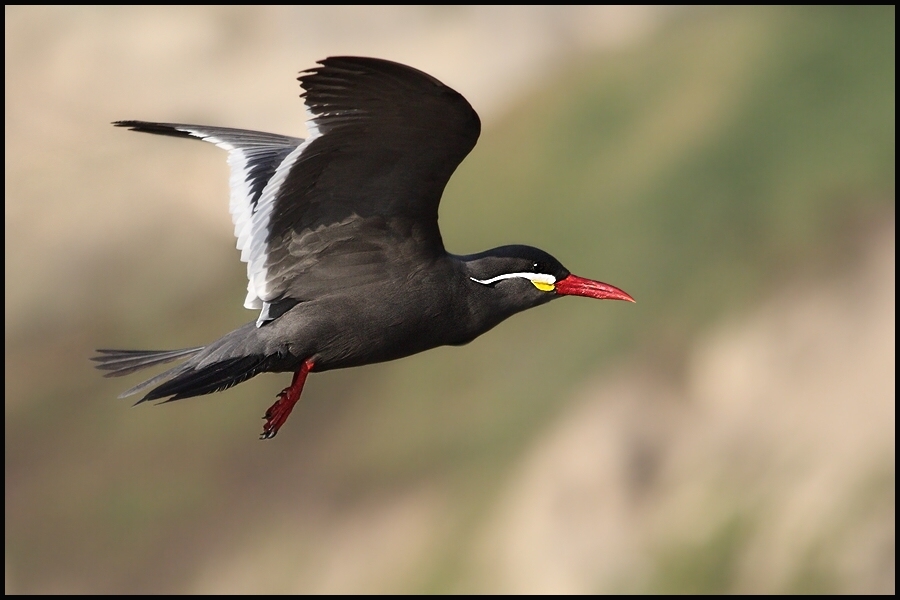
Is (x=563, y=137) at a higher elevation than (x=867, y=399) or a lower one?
higher

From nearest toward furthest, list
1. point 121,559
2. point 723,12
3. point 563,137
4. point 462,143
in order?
point 462,143 → point 121,559 → point 563,137 → point 723,12

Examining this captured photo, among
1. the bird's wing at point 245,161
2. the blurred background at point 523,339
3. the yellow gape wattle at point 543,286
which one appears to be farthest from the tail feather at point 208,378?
the blurred background at point 523,339

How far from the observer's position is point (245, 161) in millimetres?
7016

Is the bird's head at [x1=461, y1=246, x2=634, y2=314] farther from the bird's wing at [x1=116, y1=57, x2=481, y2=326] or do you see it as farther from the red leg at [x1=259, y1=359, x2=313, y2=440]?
the red leg at [x1=259, y1=359, x2=313, y2=440]

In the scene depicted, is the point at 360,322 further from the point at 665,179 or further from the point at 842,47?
the point at 842,47

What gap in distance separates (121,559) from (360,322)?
14156mm

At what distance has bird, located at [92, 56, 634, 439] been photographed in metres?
5.48

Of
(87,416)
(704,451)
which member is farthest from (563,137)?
(87,416)

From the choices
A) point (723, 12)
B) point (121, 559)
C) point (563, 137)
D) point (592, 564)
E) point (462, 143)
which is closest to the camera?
point (462, 143)

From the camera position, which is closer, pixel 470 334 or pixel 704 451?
pixel 470 334

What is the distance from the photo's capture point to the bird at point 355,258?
216 inches

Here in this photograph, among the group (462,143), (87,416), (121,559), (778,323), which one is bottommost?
(121,559)

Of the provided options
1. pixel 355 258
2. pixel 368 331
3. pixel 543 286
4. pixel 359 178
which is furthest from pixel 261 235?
pixel 543 286

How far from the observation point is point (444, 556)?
18.0 metres
